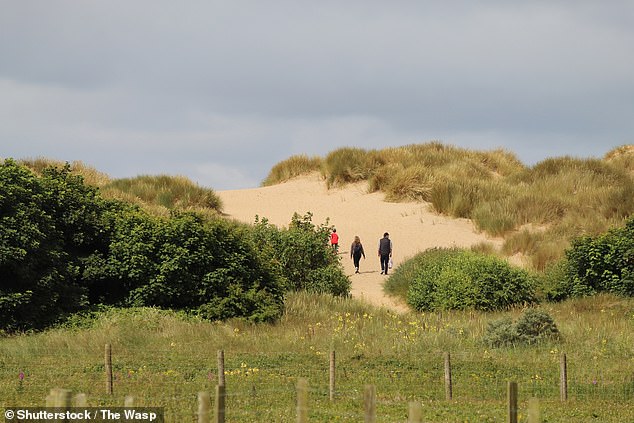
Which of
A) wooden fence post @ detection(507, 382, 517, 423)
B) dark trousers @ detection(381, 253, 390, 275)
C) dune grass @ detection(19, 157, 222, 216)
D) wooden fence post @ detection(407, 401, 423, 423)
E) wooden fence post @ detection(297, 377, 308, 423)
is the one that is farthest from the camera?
dune grass @ detection(19, 157, 222, 216)

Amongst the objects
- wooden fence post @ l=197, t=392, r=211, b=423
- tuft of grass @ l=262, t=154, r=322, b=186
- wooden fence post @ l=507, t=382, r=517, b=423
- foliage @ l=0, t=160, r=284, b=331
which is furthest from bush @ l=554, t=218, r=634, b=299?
tuft of grass @ l=262, t=154, r=322, b=186

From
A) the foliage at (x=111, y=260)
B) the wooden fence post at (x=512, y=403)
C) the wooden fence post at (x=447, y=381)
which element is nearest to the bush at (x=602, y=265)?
the foliage at (x=111, y=260)

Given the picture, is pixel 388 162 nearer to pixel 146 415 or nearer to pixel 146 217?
pixel 146 217

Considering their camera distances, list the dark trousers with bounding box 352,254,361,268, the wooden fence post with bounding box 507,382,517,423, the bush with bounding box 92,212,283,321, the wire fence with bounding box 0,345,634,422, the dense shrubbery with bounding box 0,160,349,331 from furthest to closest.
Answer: the dark trousers with bounding box 352,254,361,268, the bush with bounding box 92,212,283,321, the dense shrubbery with bounding box 0,160,349,331, the wire fence with bounding box 0,345,634,422, the wooden fence post with bounding box 507,382,517,423

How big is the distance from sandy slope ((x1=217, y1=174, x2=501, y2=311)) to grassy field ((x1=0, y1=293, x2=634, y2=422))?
36.6 ft

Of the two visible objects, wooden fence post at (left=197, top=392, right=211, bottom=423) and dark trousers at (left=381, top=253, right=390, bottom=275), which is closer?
wooden fence post at (left=197, top=392, right=211, bottom=423)

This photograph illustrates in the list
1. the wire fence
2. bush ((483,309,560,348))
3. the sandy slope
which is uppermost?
the sandy slope

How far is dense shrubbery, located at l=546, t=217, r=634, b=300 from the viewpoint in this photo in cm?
3288

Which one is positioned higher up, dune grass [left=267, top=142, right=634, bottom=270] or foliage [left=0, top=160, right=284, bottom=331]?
dune grass [left=267, top=142, right=634, bottom=270]

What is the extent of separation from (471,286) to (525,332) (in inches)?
311

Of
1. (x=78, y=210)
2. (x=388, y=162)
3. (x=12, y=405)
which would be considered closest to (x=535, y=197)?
(x=388, y=162)

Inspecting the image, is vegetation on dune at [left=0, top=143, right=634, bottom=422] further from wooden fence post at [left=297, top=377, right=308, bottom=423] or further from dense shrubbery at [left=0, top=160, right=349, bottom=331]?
wooden fence post at [left=297, top=377, right=308, bottom=423]

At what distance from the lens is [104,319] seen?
26.6 m

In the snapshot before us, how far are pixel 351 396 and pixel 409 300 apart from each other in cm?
1772
